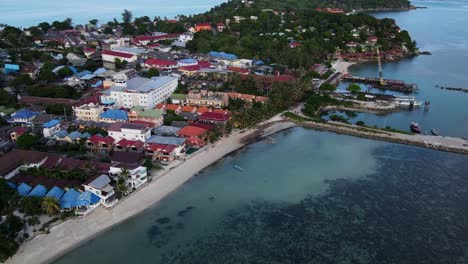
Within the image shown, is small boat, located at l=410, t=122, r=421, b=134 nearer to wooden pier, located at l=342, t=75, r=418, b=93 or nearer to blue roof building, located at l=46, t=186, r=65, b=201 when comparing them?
wooden pier, located at l=342, t=75, r=418, b=93

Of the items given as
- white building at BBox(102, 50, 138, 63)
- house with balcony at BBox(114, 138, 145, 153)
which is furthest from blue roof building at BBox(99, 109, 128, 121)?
white building at BBox(102, 50, 138, 63)

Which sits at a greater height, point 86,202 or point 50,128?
point 50,128

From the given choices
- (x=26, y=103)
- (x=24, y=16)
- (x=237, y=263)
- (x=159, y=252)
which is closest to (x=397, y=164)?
(x=237, y=263)

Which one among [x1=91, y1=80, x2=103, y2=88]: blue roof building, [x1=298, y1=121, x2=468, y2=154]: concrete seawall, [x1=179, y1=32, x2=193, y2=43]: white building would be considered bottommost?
[x1=298, y1=121, x2=468, y2=154]: concrete seawall

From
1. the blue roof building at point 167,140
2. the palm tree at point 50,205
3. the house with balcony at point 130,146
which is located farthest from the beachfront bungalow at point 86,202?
the blue roof building at point 167,140

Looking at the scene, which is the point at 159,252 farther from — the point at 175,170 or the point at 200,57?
the point at 200,57

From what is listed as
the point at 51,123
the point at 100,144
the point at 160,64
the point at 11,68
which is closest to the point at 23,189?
the point at 100,144

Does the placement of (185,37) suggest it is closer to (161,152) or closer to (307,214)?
(161,152)
